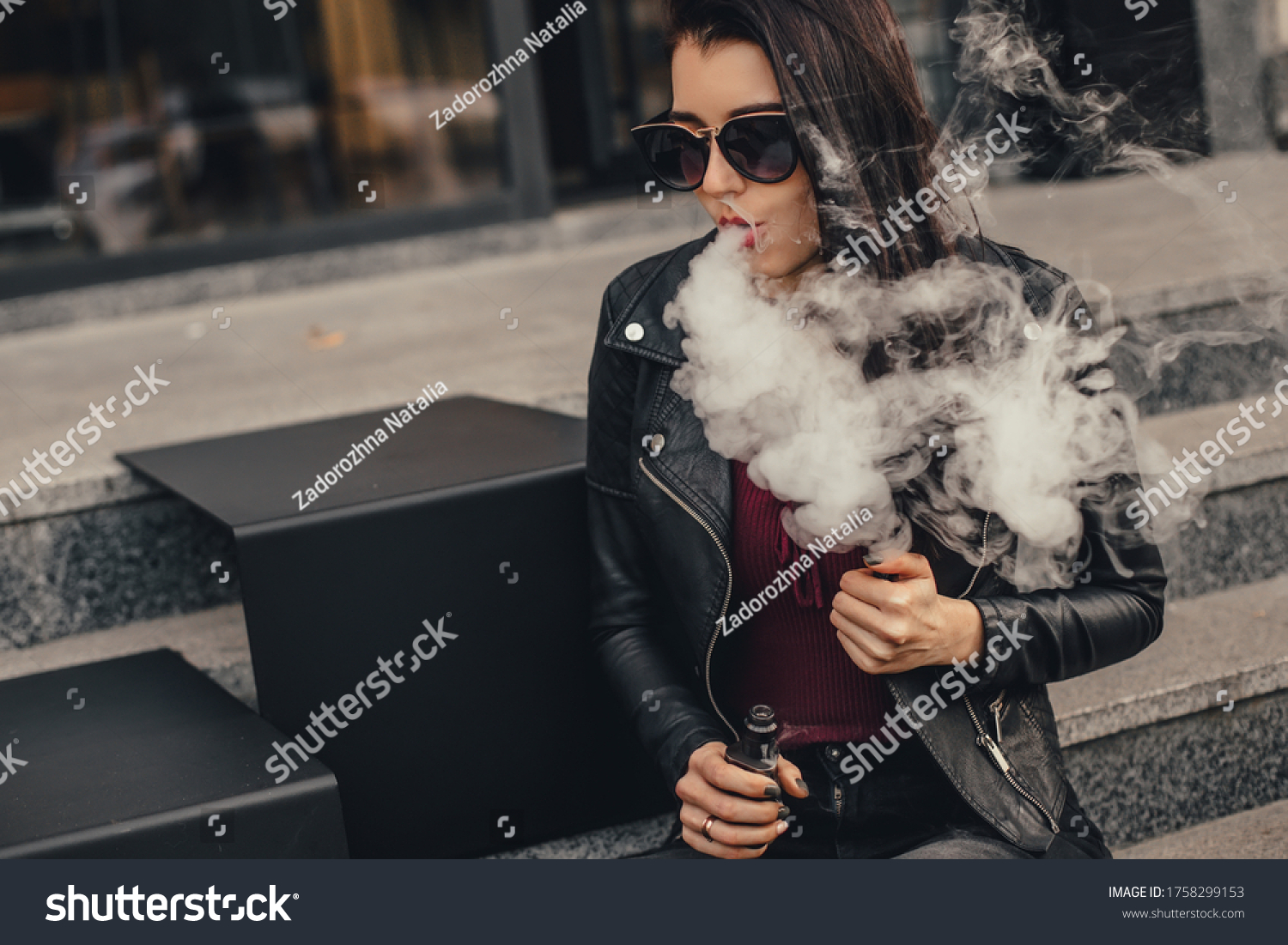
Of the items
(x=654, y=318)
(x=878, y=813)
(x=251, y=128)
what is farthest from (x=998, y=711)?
(x=251, y=128)

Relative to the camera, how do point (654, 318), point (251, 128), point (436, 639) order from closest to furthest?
1. point (654, 318)
2. point (436, 639)
3. point (251, 128)

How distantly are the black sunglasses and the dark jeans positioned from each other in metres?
0.76

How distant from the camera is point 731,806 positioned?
5.07 feet

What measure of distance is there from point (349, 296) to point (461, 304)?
710 millimetres

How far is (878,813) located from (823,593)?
302 millimetres

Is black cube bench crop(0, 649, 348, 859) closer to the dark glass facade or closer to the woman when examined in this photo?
the woman

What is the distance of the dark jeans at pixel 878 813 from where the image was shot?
5.52 ft

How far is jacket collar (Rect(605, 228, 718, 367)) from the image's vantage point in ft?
5.95

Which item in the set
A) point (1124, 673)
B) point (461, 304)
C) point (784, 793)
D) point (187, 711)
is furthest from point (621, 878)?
point (461, 304)

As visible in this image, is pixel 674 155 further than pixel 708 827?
Yes

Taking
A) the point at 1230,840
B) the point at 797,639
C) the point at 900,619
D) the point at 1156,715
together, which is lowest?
the point at 1230,840

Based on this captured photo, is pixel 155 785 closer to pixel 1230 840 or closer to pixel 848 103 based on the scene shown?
pixel 848 103

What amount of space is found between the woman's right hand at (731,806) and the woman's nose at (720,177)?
0.72 meters

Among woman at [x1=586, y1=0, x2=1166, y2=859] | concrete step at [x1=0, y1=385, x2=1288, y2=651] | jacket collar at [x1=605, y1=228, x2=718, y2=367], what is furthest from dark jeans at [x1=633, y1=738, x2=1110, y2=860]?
concrete step at [x1=0, y1=385, x2=1288, y2=651]
